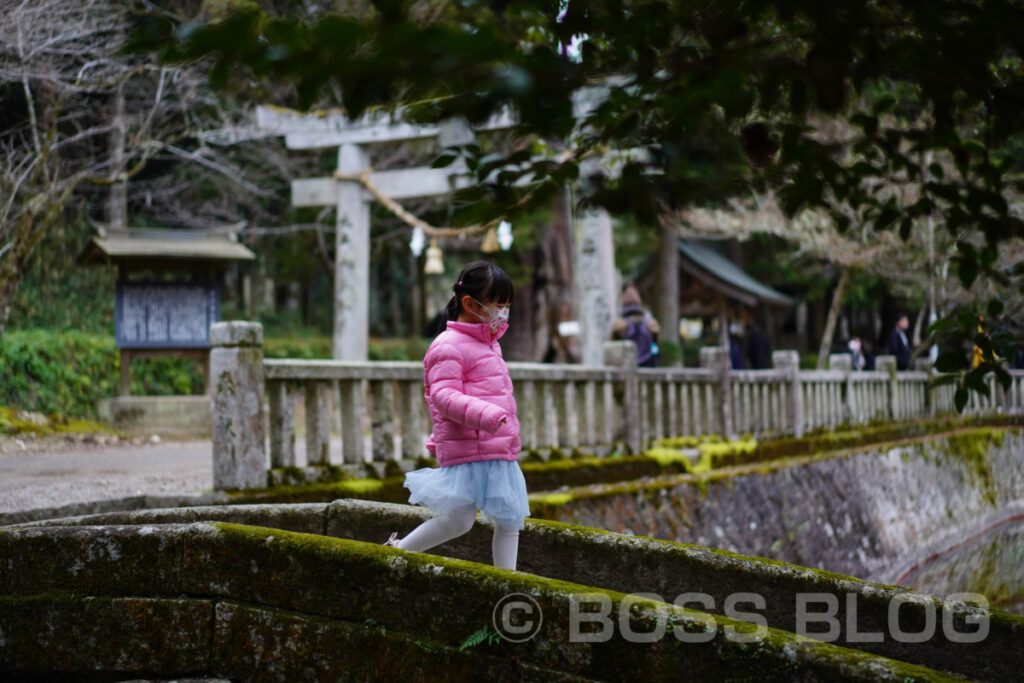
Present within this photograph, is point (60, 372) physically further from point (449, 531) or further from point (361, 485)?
point (449, 531)

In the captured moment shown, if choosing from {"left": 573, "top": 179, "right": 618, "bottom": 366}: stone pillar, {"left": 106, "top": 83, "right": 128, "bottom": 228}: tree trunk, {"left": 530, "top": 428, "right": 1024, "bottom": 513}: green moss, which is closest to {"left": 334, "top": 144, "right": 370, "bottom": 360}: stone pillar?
{"left": 106, "top": 83, "right": 128, "bottom": 228}: tree trunk

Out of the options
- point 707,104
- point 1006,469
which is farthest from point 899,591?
point 1006,469

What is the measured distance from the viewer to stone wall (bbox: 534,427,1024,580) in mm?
7504

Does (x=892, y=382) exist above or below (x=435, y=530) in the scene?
above

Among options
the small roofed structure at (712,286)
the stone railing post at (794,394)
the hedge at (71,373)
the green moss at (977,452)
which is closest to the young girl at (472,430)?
the stone railing post at (794,394)

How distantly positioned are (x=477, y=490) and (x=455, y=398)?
391 millimetres

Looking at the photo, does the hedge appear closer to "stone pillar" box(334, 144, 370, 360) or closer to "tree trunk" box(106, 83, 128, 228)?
"tree trunk" box(106, 83, 128, 228)

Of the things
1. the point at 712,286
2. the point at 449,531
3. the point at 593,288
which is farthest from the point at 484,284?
the point at 712,286

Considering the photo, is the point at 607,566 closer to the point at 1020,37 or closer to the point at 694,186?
the point at 694,186

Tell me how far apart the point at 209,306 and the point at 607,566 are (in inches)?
421

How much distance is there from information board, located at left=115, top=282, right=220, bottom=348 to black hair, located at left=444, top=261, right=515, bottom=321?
972 centimetres

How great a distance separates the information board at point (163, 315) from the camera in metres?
12.9

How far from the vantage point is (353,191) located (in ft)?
46.4

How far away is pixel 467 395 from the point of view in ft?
12.6
